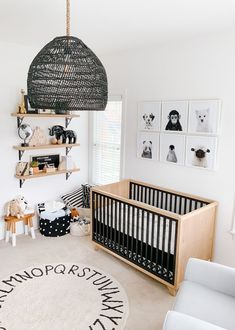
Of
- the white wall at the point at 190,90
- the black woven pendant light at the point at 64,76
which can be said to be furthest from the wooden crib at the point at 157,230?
the black woven pendant light at the point at 64,76

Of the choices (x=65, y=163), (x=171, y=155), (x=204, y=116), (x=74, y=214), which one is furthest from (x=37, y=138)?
(x=204, y=116)

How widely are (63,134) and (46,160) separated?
17.1 inches

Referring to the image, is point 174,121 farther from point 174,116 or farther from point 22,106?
point 22,106

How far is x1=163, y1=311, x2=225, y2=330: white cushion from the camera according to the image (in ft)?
4.92

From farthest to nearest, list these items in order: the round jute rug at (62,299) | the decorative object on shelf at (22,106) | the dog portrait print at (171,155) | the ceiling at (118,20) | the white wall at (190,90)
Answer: the decorative object on shelf at (22,106) → the dog portrait print at (171,155) → the white wall at (190,90) → the round jute rug at (62,299) → the ceiling at (118,20)

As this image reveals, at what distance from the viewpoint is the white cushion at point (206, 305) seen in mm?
1791

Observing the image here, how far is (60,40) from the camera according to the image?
4.53 ft

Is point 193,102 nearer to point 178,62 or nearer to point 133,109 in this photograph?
point 178,62

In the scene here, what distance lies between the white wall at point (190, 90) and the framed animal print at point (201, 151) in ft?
0.23

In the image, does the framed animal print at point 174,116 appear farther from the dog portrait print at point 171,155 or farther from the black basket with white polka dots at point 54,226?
the black basket with white polka dots at point 54,226

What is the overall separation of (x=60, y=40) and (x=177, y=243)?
193cm

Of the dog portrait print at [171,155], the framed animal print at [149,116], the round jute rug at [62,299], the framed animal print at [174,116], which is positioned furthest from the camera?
the framed animal print at [149,116]

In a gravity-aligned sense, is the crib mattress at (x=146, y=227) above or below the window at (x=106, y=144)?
below

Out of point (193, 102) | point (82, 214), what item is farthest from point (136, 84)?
point (82, 214)
